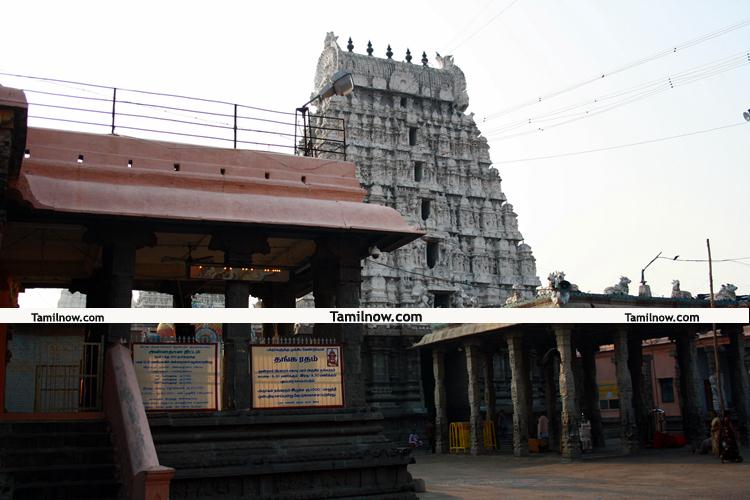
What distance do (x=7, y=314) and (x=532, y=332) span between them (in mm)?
18048

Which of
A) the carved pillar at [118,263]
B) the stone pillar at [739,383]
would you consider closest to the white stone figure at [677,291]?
the stone pillar at [739,383]

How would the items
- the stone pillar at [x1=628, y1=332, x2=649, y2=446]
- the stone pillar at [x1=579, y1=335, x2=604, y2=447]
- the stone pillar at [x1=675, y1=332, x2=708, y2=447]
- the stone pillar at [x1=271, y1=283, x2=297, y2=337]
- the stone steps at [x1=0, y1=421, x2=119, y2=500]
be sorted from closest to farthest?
the stone steps at [x1=0, y1=421, x2=119, y2=500], the stone pillar at [x1=271, y1=283, x2=297, y2=337], the stone pillar at [x1=675, y1=332, x2=708, y2=447], the stone pillar at [x1=628, y1=332, x2=649, y2=446], the stone pillar at [x1=579, y1=335, x2=604, y2=447]

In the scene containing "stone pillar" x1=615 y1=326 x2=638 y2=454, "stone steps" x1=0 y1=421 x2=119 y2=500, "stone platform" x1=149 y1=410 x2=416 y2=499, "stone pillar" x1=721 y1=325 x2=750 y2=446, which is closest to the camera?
"stone steps" x1=0 y1=421 x2=119 y2=500

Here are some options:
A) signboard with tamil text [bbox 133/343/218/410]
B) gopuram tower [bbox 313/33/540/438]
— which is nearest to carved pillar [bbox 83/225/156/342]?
signboard with tamil text [bbox 133/343/218/410]

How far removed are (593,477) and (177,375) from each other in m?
10.6

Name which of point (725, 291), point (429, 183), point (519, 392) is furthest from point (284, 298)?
point (429, 183)

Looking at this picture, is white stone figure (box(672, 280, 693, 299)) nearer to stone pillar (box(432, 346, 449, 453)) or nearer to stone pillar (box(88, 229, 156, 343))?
stone pillar (box(432, 346, 449, 453))

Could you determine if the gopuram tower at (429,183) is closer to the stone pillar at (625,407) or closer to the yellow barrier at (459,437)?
the yellow barrier at (459,437)

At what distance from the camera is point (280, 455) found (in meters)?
12.4

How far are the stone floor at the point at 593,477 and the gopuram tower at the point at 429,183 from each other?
80.0ft

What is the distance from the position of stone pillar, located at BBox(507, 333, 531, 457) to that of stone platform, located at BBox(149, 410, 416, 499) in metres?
13.5

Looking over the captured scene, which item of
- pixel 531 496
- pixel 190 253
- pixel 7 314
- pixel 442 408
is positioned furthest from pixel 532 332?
pixel 7 314

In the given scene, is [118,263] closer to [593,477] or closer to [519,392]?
[593,477]

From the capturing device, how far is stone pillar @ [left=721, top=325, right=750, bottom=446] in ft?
88.5
